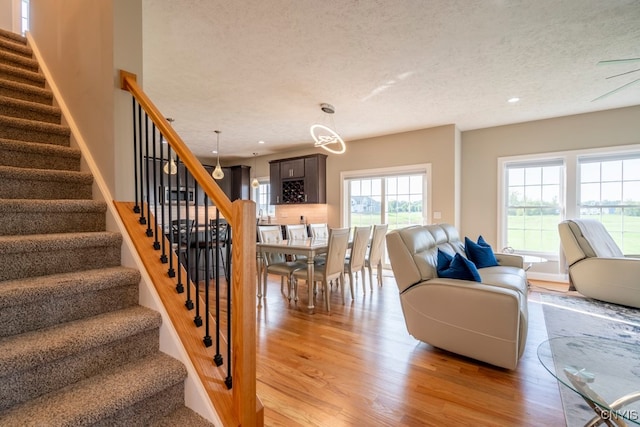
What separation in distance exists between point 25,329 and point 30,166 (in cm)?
115

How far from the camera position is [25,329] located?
119 cm

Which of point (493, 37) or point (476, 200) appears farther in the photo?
point (476, 200)

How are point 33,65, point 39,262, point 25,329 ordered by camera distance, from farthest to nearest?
point 33,65 → point 39,262 → point 25,329

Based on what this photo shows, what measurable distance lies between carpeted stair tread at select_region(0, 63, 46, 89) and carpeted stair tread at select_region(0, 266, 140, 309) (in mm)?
1931

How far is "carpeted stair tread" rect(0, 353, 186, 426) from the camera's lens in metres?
0.96

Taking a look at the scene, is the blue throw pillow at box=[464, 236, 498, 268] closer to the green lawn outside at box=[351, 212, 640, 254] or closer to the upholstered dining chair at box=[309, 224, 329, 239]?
the green lawn outside at box=[351, 212, 640, 254]

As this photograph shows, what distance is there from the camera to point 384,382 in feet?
6.47

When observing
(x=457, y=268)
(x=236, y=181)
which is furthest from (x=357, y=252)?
(x=236, y=181)

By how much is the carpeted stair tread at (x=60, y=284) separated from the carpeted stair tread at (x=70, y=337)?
0.45 feet

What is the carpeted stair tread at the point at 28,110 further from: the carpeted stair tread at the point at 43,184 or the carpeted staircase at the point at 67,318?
the carpeted stair tread at the point at 43,184

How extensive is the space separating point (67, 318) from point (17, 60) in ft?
8.08

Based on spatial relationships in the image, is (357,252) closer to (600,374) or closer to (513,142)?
(600,374)

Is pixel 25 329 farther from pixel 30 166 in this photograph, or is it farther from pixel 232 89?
pixel 232 89

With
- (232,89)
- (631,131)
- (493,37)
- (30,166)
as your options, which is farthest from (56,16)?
(631,131)
